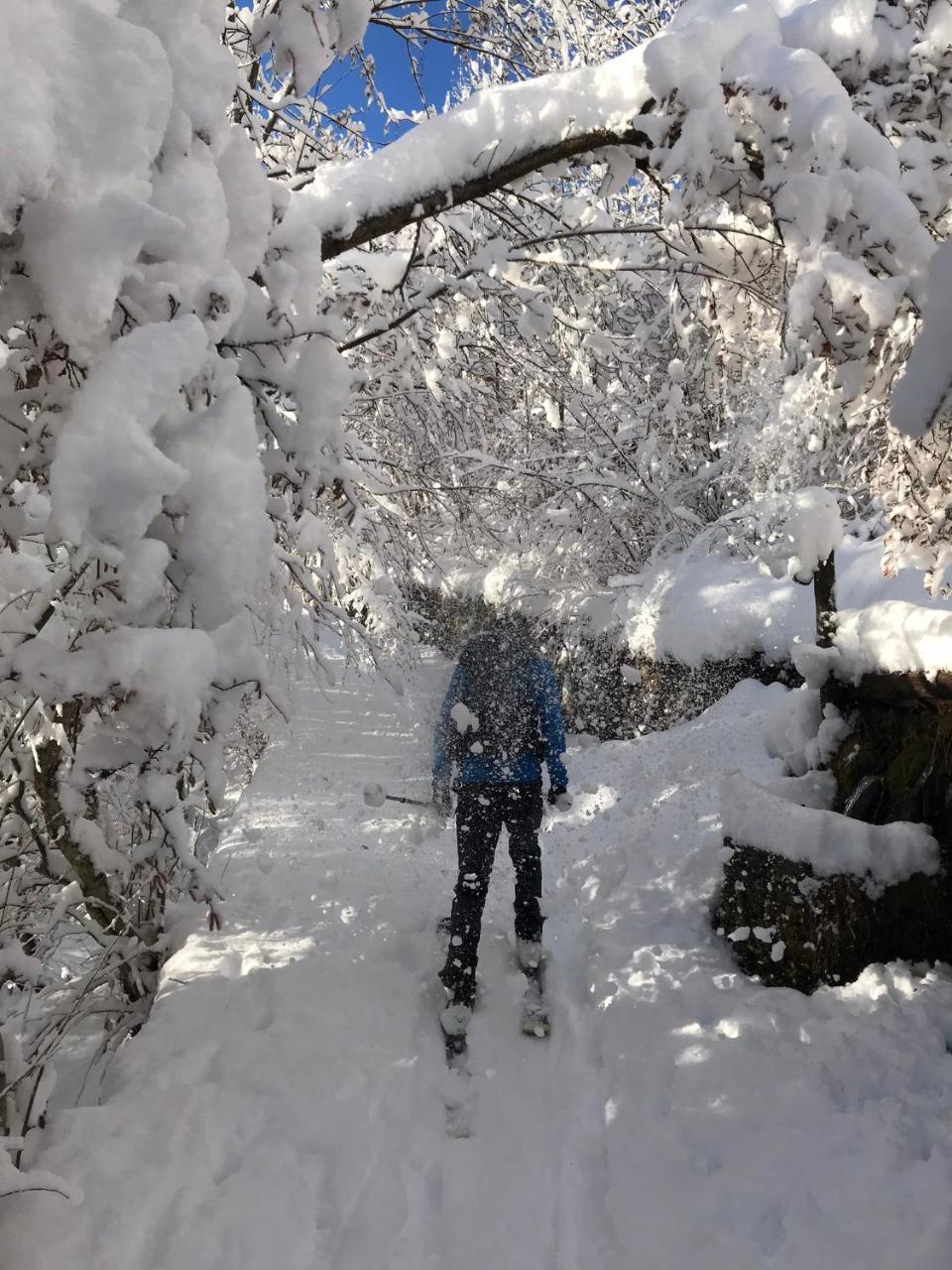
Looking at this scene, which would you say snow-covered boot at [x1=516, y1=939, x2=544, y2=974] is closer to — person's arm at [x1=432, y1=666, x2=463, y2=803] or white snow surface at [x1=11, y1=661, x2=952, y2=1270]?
white snow surface at [x1=11, y1=661, x2=952, y2=1270]

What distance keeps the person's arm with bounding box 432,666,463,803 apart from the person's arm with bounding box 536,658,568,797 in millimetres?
393

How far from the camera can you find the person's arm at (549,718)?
366 centimetres

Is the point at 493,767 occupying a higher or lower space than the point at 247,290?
lower

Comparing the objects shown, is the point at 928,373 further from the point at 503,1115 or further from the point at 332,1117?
the point at 332,1117

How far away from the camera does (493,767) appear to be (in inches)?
137

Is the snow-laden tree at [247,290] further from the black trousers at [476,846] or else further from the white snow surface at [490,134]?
the black trousers at [476,846]

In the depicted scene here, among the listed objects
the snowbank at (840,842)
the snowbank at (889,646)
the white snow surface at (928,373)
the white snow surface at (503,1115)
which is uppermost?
the white snow surface at (928,373)

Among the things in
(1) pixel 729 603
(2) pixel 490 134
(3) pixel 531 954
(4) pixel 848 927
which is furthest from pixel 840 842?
(1) pixel 729 603

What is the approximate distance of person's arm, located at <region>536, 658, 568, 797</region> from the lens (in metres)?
3.66

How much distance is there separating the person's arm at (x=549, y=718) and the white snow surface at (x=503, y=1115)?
1122mm

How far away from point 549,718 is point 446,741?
514 millimetres

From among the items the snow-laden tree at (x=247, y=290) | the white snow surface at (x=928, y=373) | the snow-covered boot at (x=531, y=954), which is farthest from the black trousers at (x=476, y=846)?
the white snow surface at (x=928, y=373)

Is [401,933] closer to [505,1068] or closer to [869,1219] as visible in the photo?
[505,1068]

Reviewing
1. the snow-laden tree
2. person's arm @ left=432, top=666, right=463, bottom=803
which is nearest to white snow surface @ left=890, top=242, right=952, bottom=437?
the snow-laden tree
